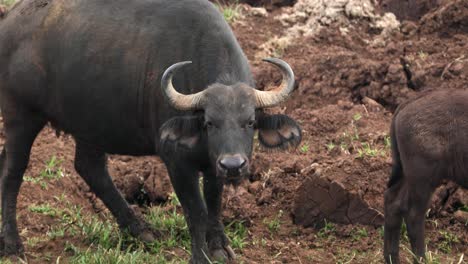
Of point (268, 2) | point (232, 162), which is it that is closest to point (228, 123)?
point (232, 162)

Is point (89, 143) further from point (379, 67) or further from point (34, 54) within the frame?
point (379, 67)

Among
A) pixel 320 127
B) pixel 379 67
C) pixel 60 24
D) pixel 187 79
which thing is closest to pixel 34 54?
pixel 60 24

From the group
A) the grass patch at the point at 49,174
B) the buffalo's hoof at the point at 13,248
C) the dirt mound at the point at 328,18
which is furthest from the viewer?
the dirt mound at the point at 328,18

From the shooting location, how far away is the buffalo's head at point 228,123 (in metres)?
7.40

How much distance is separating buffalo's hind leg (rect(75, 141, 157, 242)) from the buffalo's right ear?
1511 millimetres

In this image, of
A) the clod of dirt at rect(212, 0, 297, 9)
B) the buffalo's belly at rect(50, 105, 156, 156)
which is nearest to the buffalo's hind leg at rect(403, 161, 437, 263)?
the buffalo's belly at rect(50, 105, 156, 156)

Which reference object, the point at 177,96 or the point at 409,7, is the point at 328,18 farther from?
the point at 177,96

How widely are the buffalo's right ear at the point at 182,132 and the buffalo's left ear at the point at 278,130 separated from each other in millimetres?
522

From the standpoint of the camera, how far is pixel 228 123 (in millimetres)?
7512

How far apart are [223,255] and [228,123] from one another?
1468 millimetres

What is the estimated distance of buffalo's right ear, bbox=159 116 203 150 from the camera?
7719mm

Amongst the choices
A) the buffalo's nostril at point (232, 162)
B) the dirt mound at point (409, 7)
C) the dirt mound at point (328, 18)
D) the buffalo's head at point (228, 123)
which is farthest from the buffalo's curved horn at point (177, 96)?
the dirt mound at point (409, 7)

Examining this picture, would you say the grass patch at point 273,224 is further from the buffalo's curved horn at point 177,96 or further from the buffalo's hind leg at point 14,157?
the buffalo's hind leg at point 14,157

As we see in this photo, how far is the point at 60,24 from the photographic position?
8.82 m
